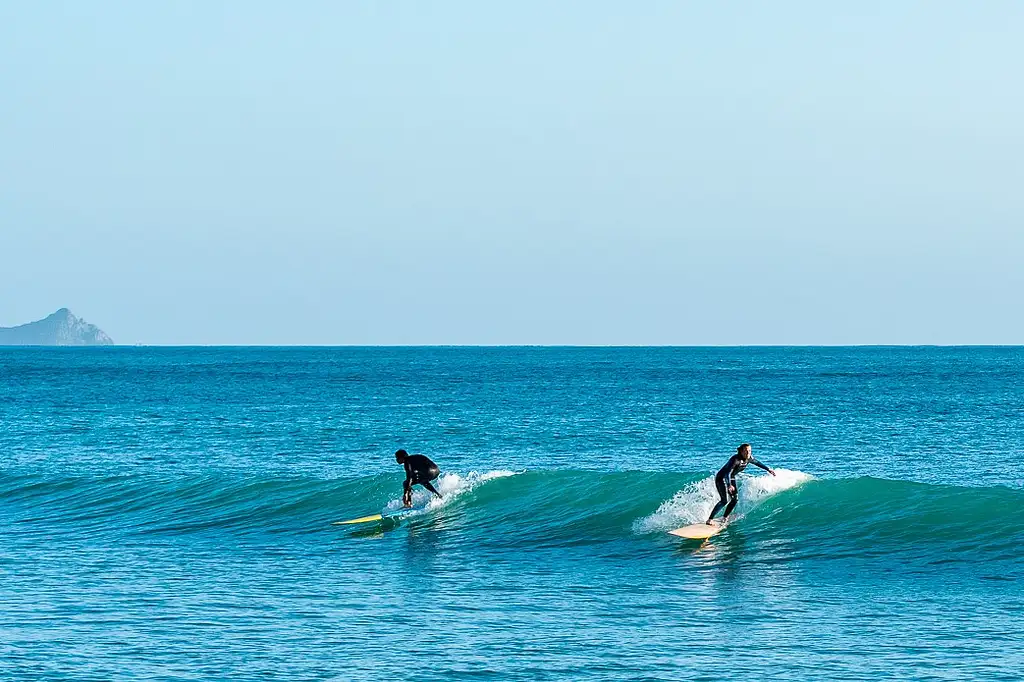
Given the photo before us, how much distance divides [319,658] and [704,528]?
37.8 ft

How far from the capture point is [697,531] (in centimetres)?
2573

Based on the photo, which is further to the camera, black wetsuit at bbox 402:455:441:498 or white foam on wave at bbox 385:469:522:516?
white foam on wave at bbox 385:469:522:516

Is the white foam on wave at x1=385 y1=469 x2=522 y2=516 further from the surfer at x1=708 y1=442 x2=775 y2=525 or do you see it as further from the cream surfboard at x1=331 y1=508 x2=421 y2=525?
the surfer at x1=708 y1=442 x2=775 y2=525

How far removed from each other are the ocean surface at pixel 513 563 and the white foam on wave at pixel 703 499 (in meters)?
0.10

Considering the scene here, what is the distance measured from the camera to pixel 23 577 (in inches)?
871

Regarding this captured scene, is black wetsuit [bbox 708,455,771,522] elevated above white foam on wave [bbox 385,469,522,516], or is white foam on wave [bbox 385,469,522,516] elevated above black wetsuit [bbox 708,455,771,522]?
black wetsuit [bbox 708,455,771,522]

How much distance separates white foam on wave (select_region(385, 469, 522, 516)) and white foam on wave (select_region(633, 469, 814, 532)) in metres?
5.44

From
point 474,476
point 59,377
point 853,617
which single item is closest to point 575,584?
point 853,617

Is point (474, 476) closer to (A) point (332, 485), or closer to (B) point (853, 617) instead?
(A) point (332, 485)

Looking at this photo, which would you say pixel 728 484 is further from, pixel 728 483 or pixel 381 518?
pixel 381 518

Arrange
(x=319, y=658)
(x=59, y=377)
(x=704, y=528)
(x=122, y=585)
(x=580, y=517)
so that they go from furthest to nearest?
(x=59, y=377)
(x=580, y=517)
(x=704, y=528)
(x=122, y=585)
(x=319, y=658)

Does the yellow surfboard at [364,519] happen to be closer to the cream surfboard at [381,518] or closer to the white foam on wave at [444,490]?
the cream surfboard at [381,518]

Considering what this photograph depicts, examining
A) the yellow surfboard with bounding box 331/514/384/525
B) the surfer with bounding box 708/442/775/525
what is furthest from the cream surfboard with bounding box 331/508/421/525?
the surfer with bounding box 708/442/775/525

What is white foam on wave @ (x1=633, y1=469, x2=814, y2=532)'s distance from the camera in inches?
1097
